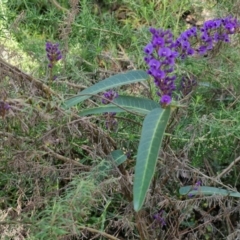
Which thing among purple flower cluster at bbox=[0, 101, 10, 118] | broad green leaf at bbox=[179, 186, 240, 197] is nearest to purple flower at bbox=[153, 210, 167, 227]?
broad green leaf at bbox=[179, 186, 240, 197]

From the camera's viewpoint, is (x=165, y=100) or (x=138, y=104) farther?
(x=138, y=104)

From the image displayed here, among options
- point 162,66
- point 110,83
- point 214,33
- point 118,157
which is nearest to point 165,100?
point 162,66

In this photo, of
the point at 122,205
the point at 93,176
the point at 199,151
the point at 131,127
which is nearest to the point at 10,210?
the point at 93,176

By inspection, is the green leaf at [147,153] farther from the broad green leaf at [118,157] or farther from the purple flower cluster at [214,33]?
the purple flower cluster at [214,33]

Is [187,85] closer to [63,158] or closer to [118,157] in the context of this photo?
[118,157]

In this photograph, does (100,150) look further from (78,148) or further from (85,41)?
(85,41)

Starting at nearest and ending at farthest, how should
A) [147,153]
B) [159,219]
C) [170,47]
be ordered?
[147,153], [170,47], [159,219]

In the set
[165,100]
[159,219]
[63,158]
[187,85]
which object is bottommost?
[159,219]

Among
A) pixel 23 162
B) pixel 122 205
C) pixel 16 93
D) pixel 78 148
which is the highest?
pixel 16 93
